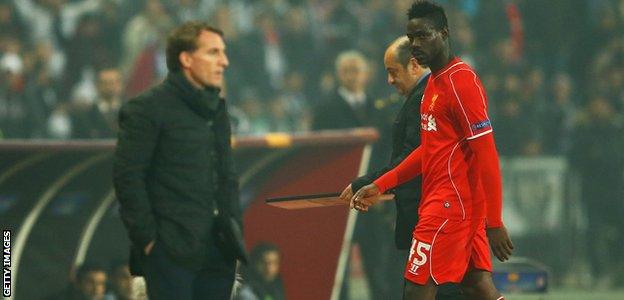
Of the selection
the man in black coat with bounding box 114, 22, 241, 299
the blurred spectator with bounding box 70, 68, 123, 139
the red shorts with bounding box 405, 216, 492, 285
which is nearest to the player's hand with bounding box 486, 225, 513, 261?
the red shorts with bounding box 405, 216, 492, 285

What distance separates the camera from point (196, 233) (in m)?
5.62

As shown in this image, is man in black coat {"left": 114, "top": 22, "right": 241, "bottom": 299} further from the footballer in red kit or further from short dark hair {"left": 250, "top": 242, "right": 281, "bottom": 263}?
short dark hair {"left": 250, "top": 242, "right": 281, "bottom": 263}

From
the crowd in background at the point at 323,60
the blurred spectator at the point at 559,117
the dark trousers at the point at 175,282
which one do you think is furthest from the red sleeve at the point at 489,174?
the blurred spectator at the point at 559,117

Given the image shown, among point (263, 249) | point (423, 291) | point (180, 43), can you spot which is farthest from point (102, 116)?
point (423, 291)

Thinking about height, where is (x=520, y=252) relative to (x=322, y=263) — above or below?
below

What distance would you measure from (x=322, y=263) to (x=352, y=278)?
3.86ft

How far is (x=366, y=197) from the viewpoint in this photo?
19.8 feet

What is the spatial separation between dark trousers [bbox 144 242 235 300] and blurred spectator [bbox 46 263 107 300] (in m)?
3.28

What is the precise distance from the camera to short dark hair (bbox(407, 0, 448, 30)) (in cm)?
575

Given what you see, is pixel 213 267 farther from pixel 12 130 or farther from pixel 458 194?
pixel 12 130

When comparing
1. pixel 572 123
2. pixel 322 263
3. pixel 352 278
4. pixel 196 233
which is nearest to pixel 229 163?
pixel 196 233

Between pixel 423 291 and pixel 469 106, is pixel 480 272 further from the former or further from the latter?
pixel 469 106

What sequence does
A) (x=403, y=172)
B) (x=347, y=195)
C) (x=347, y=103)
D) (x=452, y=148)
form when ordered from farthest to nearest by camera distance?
(x=347, y=103) < (x=347, y=195) < (x=403, y=172) < (x=452, y=148)

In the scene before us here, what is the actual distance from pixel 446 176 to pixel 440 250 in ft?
1.04
